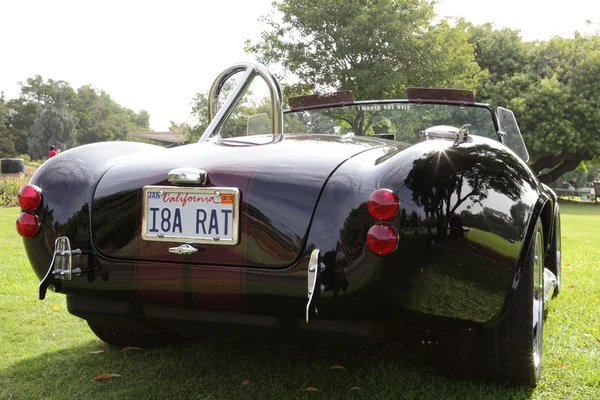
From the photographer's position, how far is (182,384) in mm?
2621

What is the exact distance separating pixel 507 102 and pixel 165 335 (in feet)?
91.7

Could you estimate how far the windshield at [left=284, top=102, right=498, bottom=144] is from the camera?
3689mm

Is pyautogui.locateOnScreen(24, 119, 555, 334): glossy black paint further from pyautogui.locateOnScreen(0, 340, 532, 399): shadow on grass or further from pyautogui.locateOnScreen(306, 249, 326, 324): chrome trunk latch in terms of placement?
pyautogui.locateOnScreen(0, 340, 532, 399): shadow on grass

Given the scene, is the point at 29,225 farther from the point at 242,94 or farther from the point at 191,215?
the point at 242,94

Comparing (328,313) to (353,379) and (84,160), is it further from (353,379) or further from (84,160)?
(84,160)

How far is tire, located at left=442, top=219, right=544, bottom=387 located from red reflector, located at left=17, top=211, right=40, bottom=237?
5.76 feet

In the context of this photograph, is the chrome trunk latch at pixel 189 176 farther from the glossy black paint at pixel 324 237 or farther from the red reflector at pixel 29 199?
the red reflector at pixel 29 199

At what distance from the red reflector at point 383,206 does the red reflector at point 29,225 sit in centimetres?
137

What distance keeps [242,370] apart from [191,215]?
1.00 m

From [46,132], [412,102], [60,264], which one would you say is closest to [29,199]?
[60,264]

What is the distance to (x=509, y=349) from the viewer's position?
2309 mm

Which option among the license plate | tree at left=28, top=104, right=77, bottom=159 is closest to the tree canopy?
tree at left=28, top=104, right=77, bottom=159

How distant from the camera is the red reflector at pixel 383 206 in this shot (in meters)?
1.93

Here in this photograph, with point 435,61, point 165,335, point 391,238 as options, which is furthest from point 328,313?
point 435,61
